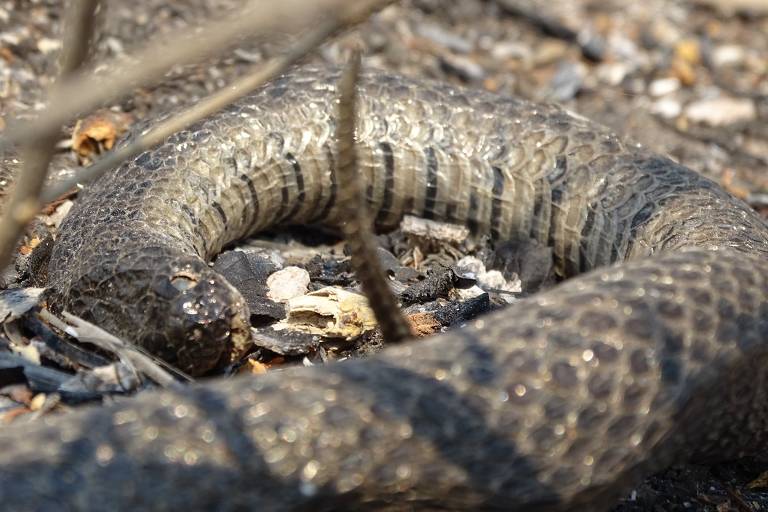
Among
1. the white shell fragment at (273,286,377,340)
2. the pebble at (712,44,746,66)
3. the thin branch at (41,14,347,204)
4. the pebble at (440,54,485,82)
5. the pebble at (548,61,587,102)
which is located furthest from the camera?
the pebble at (712,44,746,66)

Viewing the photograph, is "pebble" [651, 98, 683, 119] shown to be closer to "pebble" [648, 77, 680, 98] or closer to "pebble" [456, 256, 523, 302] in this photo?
"pebble" [648, 77, 680, 98]

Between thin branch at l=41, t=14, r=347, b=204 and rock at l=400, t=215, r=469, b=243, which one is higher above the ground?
thin branch at l=41, t=14, r=347, b=204

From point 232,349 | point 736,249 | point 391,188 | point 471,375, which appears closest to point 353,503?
point 471,375

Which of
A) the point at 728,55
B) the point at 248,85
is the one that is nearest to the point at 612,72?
the point at 728,55

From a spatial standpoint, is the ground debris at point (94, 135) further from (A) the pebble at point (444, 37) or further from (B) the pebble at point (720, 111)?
(B) the pebble at point (720, 111)

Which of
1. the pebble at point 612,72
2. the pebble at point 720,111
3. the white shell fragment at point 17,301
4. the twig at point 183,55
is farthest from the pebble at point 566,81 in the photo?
the twig at point 183,55

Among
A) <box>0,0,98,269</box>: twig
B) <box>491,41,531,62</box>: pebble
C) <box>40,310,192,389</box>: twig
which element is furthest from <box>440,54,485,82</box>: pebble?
<box>0,0,98,269</box>: twig

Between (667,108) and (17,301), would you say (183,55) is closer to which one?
(17,301)
